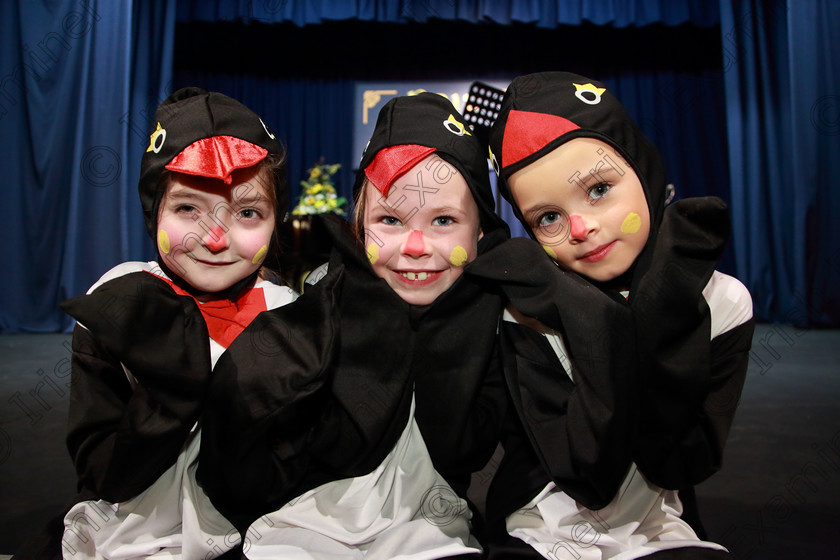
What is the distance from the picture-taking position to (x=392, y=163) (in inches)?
50.6

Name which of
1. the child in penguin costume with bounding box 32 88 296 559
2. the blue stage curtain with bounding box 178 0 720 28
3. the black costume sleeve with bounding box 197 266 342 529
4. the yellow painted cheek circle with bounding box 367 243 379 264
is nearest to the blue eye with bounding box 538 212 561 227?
the yellow painted cheek circle with bounding box 367 243 379 264

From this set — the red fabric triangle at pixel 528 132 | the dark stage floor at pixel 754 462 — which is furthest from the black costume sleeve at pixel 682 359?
the dark stage floor at pixel 754 462

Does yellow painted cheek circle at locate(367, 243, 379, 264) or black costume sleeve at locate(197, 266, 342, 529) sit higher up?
yellow painted cheek circle at locate(367, 243, 379, 264)

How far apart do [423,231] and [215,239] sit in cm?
44

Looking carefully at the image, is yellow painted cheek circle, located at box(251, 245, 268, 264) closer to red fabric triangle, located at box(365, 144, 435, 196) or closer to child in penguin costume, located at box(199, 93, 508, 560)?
child in penguin costume, located at box(199, 93, 508, 560)

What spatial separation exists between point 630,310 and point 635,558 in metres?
0.46

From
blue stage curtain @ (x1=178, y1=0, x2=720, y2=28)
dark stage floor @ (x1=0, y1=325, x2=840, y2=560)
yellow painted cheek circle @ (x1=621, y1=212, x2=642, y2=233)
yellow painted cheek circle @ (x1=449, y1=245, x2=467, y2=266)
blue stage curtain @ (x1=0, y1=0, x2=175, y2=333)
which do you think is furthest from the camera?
blue stage curtain @ (x1=178, y1=0, x2=720, y2=28)

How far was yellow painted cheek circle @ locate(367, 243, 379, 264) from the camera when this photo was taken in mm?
1294

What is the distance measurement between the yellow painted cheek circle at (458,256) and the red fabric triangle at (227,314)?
0.46 meters

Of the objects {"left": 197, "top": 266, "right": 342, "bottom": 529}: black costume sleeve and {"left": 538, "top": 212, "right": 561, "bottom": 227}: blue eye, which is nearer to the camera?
{"left": 197, "top": 266, "right": 342, "bottom": 529}: black costume sleeve

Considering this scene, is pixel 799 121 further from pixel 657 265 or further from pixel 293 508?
pixel 293 508

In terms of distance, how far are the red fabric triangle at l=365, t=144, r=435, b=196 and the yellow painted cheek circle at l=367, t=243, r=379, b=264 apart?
0.38ft

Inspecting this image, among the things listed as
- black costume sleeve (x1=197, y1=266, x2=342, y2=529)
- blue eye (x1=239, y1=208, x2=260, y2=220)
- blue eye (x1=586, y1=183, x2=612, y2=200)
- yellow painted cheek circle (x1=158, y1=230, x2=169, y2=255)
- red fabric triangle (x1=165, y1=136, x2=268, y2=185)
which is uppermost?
red fabric triangle (x1=165, y1=136, x2=268, y2=185)

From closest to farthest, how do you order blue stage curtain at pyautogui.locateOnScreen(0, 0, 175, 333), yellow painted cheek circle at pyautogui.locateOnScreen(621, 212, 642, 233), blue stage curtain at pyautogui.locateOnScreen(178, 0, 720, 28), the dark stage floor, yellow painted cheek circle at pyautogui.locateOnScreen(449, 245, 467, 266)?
yellow painted cheek circle at pyautogui.locateOnScreen(621, 212, 642, 233), yellow painted cheek circle at pyautogui.locateOnScreen(449, 245, 467, 266), the dark stage floor, blue stage curtain at pyautogui.locateOnScreen(0, 0, 175, 333), blue stage curtain at pyautogui.locateOnScreen(178, 0, 720, 28)
